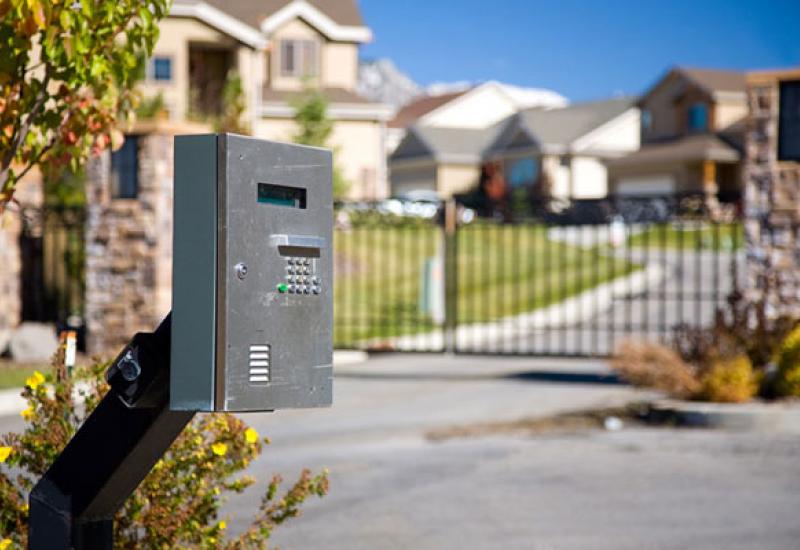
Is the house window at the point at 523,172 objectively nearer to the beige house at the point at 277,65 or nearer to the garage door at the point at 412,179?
the garage door at the point at 412,179

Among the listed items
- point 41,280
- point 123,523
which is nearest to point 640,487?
point 123,523

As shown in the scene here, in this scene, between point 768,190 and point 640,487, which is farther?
point 768,190

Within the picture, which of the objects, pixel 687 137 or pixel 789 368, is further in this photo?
pixel 687 137

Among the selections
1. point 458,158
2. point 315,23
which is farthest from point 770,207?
point 458,158

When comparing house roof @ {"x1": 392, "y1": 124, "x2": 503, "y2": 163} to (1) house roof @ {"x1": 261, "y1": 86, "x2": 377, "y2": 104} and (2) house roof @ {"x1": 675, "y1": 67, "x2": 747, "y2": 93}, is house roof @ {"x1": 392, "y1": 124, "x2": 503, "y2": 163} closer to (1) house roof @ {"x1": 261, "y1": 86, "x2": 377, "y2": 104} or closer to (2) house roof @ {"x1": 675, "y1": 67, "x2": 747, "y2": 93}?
(2) house roof @ {"x1": 675, "y1": 67, "x2": 747, "y2": 93}

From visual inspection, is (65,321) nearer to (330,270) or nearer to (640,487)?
(640,487)

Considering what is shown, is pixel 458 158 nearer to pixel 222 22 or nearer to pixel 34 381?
pixel 222 22

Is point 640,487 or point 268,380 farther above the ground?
point 268,380

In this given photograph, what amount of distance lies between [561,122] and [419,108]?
50.4ft

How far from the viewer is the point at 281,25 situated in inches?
1834

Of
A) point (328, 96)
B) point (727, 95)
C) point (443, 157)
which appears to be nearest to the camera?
point (328, 96)

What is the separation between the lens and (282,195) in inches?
161

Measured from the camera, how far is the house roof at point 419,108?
77.2m

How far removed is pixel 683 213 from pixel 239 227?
15870 mm
